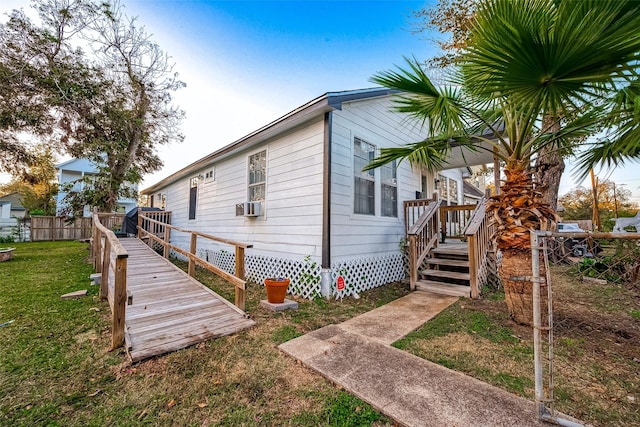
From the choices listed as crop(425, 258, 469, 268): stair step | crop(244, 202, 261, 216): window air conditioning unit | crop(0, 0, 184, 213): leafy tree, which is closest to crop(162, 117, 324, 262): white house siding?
crop(244, 202, 261, 216): window air conditioning unit

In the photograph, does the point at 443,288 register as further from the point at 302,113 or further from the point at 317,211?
the point at 302,113

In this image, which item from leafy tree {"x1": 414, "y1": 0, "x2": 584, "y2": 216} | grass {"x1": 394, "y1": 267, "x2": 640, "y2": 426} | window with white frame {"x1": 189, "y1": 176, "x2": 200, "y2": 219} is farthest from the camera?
window with white frame {"x1": 189, "y1": 176, "x2": 200, "y2": 219}

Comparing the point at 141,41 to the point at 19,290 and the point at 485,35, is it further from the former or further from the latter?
the point at 485,35

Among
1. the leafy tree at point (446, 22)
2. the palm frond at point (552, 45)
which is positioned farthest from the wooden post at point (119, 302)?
the leafy tree at point (446, 22)

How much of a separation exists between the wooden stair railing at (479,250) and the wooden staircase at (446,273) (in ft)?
0.50

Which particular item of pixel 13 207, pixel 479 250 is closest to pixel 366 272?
pixel 479 250

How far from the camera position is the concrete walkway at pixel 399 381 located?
6.22 ft

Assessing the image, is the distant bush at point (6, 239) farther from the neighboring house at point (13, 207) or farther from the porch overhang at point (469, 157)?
the porch overhang at point (469, 157)

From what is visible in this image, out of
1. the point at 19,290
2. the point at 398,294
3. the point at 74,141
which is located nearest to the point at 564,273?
the point at 398,294

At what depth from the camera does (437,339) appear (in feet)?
10.7

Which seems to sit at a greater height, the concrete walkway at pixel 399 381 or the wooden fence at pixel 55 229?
the wooden fence at pixel 55 229

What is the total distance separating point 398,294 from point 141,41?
15.2 m

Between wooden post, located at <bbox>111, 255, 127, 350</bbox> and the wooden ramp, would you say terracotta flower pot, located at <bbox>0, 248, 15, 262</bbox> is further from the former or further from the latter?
wooden post, located at <bbox>111, 255, 127, 350</bbox>

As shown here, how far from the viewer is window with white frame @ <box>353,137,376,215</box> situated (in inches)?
223
